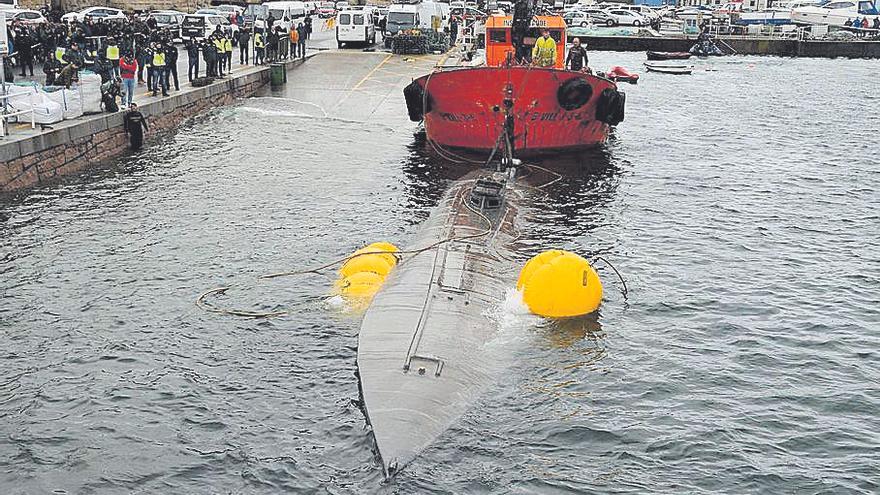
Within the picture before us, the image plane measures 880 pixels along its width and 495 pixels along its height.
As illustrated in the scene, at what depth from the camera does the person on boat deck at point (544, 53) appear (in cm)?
2997

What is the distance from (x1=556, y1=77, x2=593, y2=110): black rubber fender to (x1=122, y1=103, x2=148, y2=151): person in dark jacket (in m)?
12.9

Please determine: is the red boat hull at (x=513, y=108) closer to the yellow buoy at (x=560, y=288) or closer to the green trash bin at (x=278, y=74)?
the yellow buoy at (x=560, y=288)

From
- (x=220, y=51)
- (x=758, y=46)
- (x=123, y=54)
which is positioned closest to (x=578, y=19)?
(x=758, y=46)

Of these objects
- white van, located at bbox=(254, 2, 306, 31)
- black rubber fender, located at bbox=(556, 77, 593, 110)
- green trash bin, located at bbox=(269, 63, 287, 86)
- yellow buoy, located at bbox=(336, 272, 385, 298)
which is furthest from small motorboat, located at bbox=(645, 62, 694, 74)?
yellow buoy, located at bbox=(336, 272, 385, 298)

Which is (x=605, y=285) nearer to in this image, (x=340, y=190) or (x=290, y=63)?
(x=340, y=190)

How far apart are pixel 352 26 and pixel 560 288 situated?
4524cm

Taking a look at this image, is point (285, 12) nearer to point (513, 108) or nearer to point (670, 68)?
point (670, 68)

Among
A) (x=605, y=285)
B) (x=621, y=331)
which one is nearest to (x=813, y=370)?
(x=621, y=331)

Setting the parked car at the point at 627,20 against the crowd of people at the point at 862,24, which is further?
the parked car at the point at 627,20

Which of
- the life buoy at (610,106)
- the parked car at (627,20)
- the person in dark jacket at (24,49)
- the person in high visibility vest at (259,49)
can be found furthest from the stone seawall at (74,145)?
the parked car at (627,20)

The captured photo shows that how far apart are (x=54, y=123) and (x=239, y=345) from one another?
14.9 metres

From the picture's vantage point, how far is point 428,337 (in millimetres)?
13047

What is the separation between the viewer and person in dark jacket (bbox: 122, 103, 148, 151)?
29.1 metres

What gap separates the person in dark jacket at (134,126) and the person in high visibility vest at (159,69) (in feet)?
12.4
